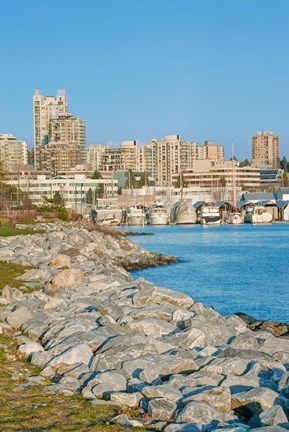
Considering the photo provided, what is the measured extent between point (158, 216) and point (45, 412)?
104m

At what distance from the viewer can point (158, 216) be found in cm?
11238

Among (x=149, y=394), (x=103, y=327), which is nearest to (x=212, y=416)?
(x=149, y=394)

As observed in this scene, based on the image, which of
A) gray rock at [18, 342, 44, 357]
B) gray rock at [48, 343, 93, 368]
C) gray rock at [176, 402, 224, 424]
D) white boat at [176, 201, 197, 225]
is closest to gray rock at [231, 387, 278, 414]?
gray rock at [176, 402, 224, 424]

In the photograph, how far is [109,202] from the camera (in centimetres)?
13100

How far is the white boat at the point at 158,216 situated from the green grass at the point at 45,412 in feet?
337

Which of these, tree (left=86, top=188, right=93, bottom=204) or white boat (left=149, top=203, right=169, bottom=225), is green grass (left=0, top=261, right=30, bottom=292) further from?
tree (left=86, top=188, right=93, bottom=204)

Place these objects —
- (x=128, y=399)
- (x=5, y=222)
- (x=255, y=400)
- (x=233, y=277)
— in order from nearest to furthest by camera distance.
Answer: (x=255, y=400) < (x=128, y=399) < (x=233, y=277) < (x=5, y=222)

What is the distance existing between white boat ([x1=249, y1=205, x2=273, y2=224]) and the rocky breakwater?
97.4 metres

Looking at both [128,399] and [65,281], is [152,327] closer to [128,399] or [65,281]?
[128,399]

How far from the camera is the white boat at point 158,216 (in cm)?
11244

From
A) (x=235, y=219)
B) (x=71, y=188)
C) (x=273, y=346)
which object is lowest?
(x=235, y=219)

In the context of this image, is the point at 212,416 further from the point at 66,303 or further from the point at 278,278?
the point at 278,278

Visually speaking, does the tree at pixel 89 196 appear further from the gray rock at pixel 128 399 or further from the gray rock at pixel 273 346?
the gray rock at pixel 128 399

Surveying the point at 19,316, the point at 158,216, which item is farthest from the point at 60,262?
the point at 158,216
